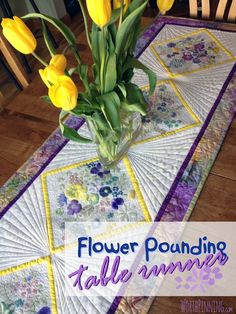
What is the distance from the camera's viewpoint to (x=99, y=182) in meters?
0.78

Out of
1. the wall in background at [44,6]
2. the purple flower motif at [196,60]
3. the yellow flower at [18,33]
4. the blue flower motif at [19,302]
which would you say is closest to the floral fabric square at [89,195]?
the blue flower motif at [19,302]

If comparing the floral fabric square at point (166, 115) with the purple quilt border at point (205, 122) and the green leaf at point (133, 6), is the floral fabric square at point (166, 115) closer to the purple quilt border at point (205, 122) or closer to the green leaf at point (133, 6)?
the purple quilt border at point (205, 122)

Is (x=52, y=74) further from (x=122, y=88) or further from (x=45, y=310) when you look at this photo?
(x=45, y=310)

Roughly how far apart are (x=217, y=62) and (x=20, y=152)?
2.17ft

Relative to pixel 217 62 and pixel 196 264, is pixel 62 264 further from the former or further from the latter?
pixel 217 62

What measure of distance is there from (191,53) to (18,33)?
674 millimetres

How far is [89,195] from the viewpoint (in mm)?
758

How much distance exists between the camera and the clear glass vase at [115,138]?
0.70 metres

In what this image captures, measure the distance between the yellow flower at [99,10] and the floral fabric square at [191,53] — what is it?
53cm

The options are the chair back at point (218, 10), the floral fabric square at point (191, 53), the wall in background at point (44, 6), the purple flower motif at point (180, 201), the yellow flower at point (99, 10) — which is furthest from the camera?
the wall in background at point (44, 6)

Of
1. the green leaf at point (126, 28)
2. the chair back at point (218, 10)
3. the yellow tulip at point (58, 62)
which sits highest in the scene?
the chair back at point (218, 10)

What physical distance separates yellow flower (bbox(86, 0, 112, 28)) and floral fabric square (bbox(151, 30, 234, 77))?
53 cm

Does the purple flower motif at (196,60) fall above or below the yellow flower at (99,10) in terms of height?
above

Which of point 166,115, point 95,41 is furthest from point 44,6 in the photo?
point 95,41
